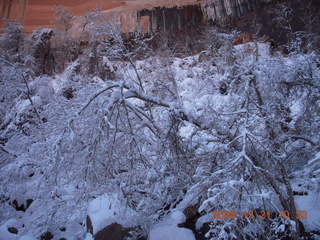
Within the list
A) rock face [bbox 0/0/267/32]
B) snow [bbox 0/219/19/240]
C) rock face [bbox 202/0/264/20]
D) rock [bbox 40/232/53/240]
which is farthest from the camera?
rock face [bbox 202/0/264/20]

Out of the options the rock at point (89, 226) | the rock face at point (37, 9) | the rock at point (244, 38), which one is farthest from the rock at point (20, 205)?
the rock at point (244, 38)

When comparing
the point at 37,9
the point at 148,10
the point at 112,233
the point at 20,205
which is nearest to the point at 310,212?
the point at 112,233

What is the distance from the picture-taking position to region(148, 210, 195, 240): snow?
4090 millimetres

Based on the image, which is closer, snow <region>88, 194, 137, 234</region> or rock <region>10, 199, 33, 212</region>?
snow <region>88, 194, 137, 234</region>

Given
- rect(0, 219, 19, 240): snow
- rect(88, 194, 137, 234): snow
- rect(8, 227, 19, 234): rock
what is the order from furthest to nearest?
1. rect(8, 227, 19, 234): rock
2. rect(0, 219, 19, 240): snow
3. rect(88, 194, 137, 234): snow

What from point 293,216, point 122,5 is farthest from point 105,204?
point 122,5

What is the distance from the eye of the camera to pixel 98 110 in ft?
10.1

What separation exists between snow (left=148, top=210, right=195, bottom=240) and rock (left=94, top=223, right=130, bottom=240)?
2.46 ft

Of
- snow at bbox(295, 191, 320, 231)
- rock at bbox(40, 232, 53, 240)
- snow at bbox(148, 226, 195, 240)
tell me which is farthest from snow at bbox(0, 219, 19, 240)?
snow at bbox(295, 191, 320, 231)

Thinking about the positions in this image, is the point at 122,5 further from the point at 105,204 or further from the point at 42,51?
the point at 105,204

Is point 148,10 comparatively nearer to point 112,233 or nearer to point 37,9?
point 37,9

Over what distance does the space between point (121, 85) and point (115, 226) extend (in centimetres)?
311

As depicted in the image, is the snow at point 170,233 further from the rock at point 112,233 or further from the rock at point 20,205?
the rock at point 20,205

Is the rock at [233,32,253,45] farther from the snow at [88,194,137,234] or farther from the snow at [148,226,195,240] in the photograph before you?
the snow at [88,194,137,234]
